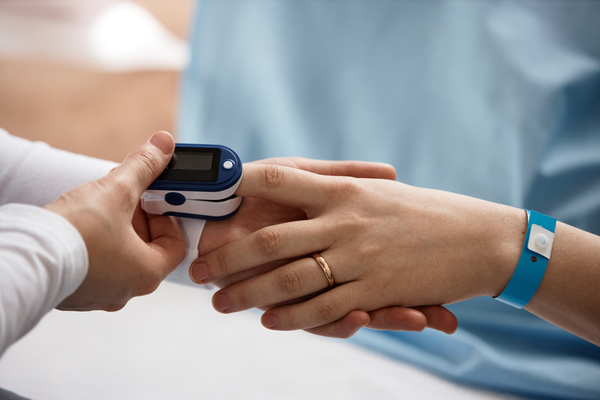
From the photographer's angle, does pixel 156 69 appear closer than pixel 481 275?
No

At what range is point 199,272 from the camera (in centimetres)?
93

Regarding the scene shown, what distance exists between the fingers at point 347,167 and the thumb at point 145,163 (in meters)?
0.22

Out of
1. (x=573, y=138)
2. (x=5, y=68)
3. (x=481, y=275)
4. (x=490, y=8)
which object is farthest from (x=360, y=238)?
(x=5, y=68)

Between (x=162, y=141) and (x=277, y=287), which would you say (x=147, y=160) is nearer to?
(x=162, y=141)

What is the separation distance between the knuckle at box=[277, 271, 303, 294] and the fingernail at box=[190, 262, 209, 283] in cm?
13

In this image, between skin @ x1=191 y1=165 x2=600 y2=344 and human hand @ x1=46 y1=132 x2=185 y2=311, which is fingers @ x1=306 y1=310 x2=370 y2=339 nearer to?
skin @ x1=191 y1=165 x2=600 y2=344

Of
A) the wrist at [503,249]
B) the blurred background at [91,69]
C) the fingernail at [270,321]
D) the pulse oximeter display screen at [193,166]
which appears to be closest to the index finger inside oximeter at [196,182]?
the pulse oximeter display screen at [193,166]

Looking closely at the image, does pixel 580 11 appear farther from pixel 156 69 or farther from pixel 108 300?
pixel 156 69

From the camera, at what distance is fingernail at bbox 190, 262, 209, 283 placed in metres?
0.93

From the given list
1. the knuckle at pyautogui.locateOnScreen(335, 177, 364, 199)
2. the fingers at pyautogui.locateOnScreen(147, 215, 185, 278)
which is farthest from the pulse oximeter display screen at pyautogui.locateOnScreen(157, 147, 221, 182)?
the knuckle at pyautogui.locateOnScreen(335, 177, 364, 199)

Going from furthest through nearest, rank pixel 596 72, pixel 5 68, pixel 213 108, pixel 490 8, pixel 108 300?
pixel 5 68, pixel 213 108, pixel 490 8, pixel 596 72, pixel 108 300

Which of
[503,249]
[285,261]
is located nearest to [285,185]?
[285,261]

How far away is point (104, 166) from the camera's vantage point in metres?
1.11

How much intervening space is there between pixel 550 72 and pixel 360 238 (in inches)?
29.3
